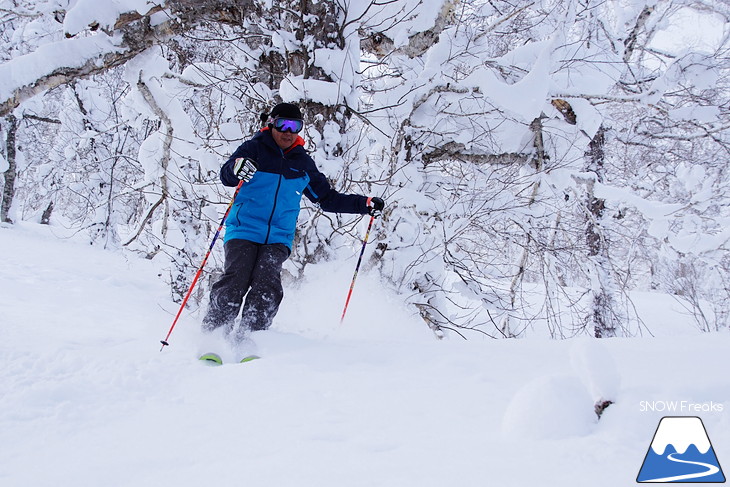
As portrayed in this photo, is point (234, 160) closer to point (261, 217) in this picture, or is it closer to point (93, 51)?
point (261, 217)

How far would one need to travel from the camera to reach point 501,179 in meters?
5.55

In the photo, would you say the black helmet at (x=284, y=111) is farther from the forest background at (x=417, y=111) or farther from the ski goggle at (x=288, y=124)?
the forest background at (x=417, y=111)

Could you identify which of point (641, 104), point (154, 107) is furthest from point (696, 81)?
point (154, 107)

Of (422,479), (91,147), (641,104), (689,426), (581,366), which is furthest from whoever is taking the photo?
(91,147)

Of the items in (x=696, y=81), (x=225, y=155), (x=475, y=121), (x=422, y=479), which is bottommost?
(x=422, y=479)

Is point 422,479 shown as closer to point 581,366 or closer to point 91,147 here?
point 581,366

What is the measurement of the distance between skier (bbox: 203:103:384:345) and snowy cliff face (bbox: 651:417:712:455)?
247 cm

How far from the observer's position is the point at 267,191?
11.3 ft

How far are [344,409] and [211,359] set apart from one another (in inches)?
46.1

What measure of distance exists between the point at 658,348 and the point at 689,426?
1.01m

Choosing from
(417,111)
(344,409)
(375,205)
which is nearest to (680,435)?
(344,409)

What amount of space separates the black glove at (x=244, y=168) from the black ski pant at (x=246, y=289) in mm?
490

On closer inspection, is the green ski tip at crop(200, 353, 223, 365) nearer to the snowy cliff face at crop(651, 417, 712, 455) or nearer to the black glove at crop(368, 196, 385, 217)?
the black glove at crop(368, 196, 385, 217)

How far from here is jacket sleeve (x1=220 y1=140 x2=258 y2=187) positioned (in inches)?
132
